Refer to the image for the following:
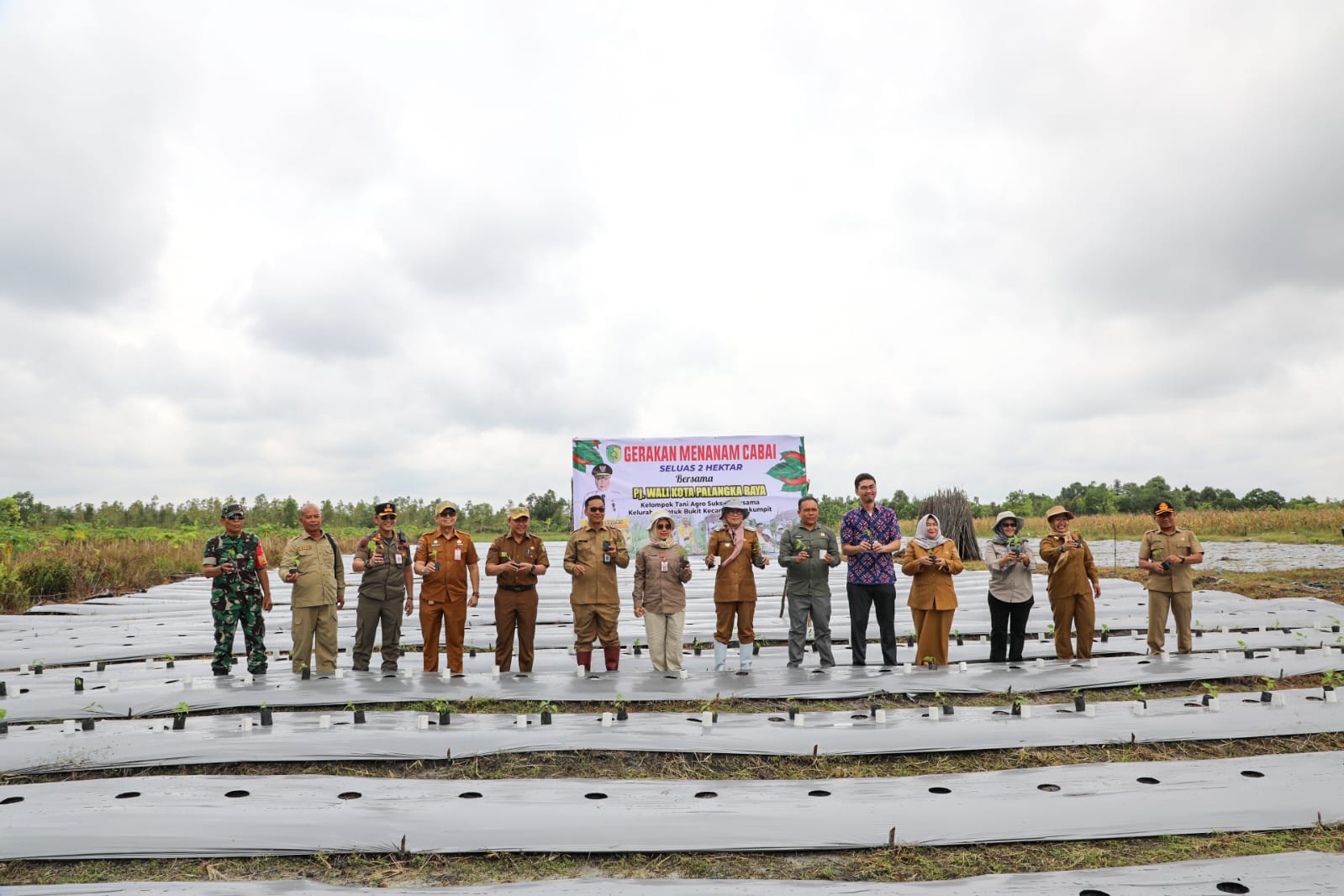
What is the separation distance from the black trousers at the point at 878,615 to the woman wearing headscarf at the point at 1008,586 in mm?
963

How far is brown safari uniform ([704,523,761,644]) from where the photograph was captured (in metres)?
6.36

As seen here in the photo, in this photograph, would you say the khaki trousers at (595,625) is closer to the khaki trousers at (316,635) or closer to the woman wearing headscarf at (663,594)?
the woman wearing headscarf at (663,594)

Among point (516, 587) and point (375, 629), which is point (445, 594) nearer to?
point (516, 587)

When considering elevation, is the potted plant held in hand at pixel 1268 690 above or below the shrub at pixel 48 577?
below

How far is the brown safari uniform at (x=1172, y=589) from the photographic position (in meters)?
6.70

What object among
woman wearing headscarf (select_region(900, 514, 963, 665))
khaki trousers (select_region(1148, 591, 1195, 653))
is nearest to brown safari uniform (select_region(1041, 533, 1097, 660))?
khaki trousers (select_region(1148, 591, 1195, 653))

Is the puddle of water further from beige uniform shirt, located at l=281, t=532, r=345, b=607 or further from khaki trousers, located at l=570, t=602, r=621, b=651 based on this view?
beige uniform shirt, located at l=281, t=532, r=345, b=607

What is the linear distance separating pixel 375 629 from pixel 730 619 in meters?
3.01

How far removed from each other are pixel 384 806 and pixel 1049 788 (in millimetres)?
3141

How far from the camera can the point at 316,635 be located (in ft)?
20.8

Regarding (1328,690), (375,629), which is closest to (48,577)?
(375,629)

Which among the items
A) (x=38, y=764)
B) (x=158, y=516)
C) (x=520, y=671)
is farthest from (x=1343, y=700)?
(x=158, y=516)

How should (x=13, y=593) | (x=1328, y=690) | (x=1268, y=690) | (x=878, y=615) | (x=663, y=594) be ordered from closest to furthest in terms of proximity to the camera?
(x=1328, y=690)
(x=1268, y=690)
(x=663, y=594)
(x=878, y=615)
(x=13, y=593)

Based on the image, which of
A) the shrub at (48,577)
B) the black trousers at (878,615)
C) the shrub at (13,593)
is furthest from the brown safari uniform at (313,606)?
the shrub at (48,577)
